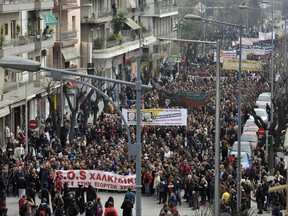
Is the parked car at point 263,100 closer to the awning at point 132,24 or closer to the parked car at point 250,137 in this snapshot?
the parked car at point 250,137

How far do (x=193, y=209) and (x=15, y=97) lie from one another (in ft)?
61.1

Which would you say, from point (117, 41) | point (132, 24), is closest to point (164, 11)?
point (132, 24)

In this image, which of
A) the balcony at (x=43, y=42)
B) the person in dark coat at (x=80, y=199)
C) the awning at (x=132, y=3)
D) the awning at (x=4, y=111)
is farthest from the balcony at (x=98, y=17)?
the person in dark coat at (x=80, y=199)

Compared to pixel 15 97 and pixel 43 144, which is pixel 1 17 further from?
pixel 43 144

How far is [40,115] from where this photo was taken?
5841 centimetres

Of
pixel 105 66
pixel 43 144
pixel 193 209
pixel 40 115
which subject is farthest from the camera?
pixel 105 66

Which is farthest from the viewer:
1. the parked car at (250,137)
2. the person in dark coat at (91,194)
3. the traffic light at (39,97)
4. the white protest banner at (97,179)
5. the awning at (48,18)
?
the awning at (48,18)

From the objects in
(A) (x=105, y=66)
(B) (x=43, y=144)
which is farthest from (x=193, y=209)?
(A) (x=105, y=66)

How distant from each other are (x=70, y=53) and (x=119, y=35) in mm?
12489

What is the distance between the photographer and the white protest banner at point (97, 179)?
115 feet

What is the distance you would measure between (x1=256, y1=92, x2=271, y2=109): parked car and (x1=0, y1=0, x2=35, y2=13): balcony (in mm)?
12304

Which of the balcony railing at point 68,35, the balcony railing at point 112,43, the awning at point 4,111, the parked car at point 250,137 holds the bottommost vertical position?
the parked car at point 250,137

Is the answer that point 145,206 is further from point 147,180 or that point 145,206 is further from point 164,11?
point 164,11

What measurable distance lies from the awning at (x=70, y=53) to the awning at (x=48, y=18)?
3.47 metres
